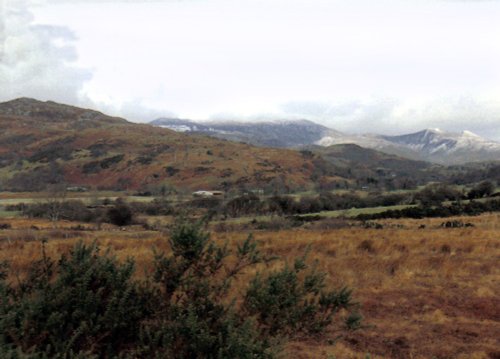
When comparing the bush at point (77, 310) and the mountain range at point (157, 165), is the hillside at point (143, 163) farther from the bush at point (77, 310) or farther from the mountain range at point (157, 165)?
the bush at point (77, 310)

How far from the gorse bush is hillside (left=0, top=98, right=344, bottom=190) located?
94756mm

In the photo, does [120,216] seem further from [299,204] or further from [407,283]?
[407,283]

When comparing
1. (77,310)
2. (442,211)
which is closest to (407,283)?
(77,310)

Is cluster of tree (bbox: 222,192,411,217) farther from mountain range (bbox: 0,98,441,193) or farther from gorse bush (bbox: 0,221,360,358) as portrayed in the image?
gorse bush (bbox: 0,221,360,358)

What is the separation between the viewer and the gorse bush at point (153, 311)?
4379 millimetres

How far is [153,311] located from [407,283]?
774 cm

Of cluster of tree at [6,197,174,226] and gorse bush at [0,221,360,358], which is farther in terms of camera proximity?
cluster of tree at [6,197,174,226]

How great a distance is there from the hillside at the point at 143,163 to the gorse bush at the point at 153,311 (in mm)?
94756

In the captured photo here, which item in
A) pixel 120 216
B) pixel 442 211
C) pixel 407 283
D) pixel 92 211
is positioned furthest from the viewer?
pixel 92 211

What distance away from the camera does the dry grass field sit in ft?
23.2

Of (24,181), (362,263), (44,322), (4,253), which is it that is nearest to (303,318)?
(44,322)

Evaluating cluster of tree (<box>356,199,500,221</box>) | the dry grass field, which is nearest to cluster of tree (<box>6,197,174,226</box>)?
cluster of tree (<box>356,199,500,221</box>)

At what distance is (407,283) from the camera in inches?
428

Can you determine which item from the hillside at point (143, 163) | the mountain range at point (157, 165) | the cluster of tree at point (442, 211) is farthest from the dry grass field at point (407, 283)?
the hillside at point (143, 163)
